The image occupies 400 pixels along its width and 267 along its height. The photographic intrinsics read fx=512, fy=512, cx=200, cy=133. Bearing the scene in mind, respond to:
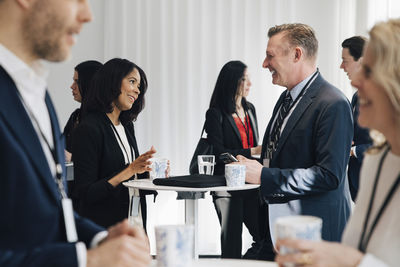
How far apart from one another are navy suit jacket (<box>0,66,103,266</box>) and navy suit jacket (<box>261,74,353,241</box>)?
1545 mm

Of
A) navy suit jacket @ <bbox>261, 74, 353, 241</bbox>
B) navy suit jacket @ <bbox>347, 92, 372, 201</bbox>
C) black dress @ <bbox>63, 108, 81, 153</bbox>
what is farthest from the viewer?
black dress @ <bbox>63, 108, 81, 153</bbox>

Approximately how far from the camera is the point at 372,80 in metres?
1.22

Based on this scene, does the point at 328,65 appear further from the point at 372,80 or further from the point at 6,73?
the point at 6,73

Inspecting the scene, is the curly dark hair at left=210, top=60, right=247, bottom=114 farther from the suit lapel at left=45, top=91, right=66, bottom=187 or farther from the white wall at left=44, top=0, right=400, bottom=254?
the suit lapel at left=45, top=91, right=66, bottom=187

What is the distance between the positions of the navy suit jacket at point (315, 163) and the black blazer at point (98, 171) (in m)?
0.96

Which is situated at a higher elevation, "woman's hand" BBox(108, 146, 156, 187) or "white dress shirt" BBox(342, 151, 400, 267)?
"white dress shirt" BBox(342, 151, 400, 267)

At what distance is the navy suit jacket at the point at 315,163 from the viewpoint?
243 cm

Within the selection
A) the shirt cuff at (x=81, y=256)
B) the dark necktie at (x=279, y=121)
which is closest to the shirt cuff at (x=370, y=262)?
the shirt cuff at (x=81, y=256)

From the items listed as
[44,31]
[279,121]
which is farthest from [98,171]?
[44,31]

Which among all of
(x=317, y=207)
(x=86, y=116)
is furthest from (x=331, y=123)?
(x=86, y=116)

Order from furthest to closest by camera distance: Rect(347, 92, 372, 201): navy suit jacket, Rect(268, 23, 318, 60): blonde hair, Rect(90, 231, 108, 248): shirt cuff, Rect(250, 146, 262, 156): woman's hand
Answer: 1. Rect(250, 146, 262, 156): woman's hand
2. Rect(347, 92, 372, 201): navy suit jacket
3. Rect(268, 23, 318, 60): blonde hair
4. Rect(90, 231, 108, 248): shirt cuff

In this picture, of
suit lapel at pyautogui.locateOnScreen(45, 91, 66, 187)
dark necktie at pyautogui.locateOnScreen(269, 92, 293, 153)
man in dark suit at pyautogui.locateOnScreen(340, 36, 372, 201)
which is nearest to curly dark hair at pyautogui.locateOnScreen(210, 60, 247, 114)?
man in dark suit at pyautogui.locateOnScreen(340, 36, 372, 201)

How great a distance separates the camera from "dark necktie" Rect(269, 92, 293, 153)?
2.68m

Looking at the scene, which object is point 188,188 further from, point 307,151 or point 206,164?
point 307,151
